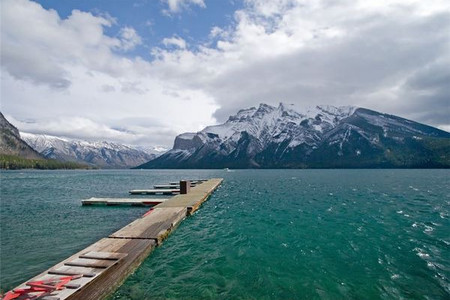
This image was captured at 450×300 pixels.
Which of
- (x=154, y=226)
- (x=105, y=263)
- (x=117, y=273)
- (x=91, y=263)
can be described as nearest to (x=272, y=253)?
(x=117, y=273)

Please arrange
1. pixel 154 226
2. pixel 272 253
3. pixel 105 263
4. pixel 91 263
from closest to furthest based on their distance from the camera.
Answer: pixel 91 263, pixel 105 263, pixel 272 253, pixel 154 226

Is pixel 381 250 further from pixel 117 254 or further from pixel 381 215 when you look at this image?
pixel 117 254

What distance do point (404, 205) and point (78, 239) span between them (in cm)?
4441

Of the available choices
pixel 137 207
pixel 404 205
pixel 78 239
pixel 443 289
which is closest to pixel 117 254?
pixel 78 239

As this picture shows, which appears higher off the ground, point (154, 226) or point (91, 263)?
point (91, 263)

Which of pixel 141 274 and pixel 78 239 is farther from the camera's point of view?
pixel 78 239

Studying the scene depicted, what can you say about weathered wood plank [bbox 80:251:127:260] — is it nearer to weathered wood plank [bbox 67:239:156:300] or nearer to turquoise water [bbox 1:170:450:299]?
weathered wood plank [bbox 67:239:156:300]

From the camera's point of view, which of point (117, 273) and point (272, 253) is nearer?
point (117, 273)

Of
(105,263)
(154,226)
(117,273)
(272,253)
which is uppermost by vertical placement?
(105,263)

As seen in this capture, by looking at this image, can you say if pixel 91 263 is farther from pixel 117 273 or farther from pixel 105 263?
pixel 117 273

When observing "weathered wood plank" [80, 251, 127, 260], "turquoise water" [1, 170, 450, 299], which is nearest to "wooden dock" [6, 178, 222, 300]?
"weathered wood plank" [80, 251, 127, 260]

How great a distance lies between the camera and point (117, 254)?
1752 cm

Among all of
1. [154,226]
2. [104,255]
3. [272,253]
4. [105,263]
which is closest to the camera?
[105,263]

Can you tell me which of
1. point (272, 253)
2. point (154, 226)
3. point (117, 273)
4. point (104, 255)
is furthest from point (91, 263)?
point (272, 253)
